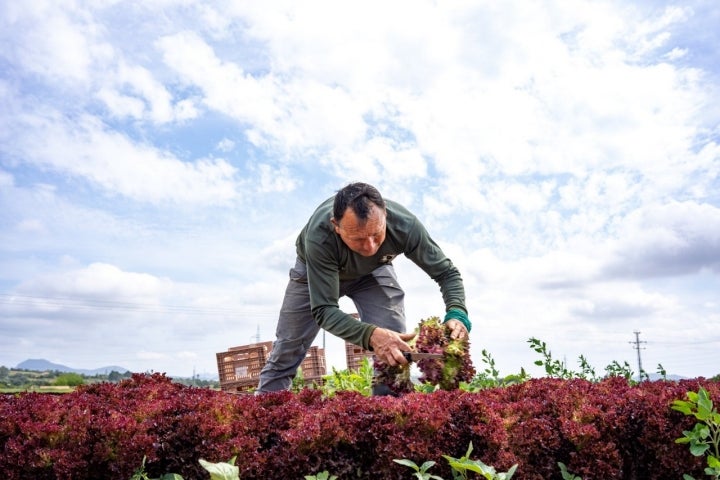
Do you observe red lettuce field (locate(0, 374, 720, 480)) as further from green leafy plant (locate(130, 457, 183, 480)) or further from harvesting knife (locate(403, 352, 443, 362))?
harvesting knife (locate(403, 352, 443, 362))

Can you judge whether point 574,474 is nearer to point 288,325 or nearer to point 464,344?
point 464,344

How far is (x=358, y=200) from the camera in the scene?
14.6 feet

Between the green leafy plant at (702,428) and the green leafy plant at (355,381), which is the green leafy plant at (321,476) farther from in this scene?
the green leafy plant at (355,381)

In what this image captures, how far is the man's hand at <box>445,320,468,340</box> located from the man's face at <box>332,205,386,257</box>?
75cm

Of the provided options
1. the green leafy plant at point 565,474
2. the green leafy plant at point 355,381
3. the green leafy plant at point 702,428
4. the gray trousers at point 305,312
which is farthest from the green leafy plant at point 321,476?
the green leafy plant at point 355,381

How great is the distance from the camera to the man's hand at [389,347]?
4.24 metres

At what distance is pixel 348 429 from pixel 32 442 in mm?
1693

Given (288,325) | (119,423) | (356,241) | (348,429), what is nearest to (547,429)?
(348,429)

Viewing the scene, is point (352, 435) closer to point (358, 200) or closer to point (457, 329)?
point (457, 329)

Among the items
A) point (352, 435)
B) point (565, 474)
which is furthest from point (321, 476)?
point (565, 474)

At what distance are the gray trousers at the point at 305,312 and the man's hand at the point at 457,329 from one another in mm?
1220

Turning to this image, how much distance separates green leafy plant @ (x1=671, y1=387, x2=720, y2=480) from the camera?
10.9 ft

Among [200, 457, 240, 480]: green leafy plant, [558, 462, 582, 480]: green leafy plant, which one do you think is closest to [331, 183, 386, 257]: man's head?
[558, 462, 582, 480]: green leafy plant

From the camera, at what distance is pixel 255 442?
3184 mm
